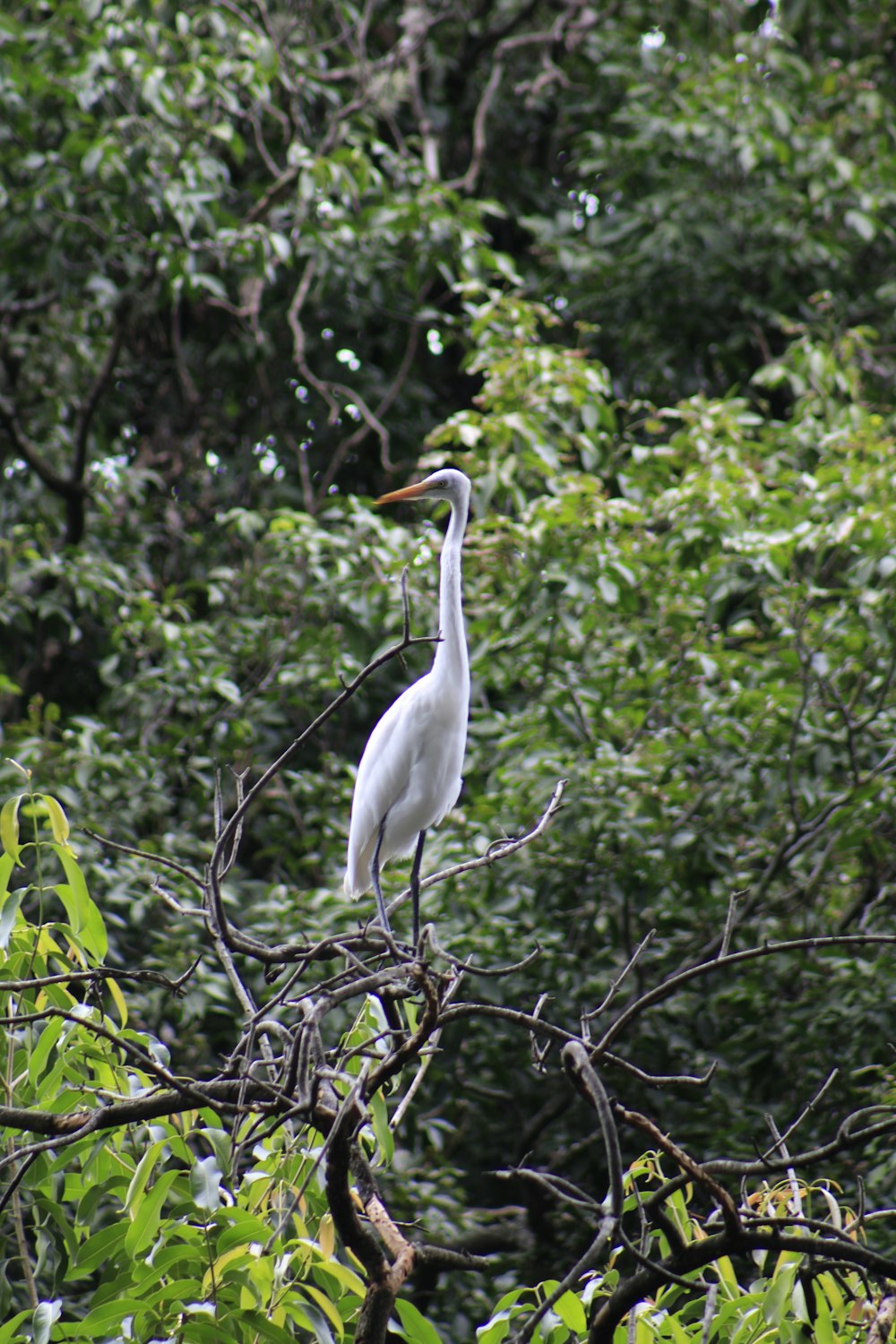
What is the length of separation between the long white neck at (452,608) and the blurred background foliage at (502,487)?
0.73m

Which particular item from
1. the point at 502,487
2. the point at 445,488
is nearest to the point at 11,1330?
the point at 445,488

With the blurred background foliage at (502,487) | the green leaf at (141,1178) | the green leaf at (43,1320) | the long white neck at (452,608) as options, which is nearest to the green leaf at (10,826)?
the green leaf at (141,1178)

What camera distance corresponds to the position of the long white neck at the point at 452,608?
2.32 m

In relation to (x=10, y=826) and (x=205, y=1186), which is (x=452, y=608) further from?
(x=205, y=1186)

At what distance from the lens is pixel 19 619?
425cm

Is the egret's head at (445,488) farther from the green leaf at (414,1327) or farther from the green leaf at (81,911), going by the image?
the green leaf at (414,1327)

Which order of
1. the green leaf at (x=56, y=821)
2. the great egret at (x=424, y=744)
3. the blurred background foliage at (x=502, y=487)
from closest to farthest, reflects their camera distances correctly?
the green leaf at (x=56, y=821)
the great egret at (x=424, y=744)
the blurred background foliage at (x=502, y=487)

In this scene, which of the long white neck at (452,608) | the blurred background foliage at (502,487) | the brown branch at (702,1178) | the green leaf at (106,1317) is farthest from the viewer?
the blurred background foliage at (502,487)

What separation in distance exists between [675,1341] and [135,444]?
4734mm

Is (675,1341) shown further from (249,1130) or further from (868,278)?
(868,278)

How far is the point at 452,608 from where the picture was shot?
92.3 inches

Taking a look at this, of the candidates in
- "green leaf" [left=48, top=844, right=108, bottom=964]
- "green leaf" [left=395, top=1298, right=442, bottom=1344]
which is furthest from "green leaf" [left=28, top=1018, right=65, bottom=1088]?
"green leaf" [left=395, top=1298, right=442, bottom=1344]

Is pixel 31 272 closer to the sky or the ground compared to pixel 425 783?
closer to the sky

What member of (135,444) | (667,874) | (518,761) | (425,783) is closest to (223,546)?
(135,444)
